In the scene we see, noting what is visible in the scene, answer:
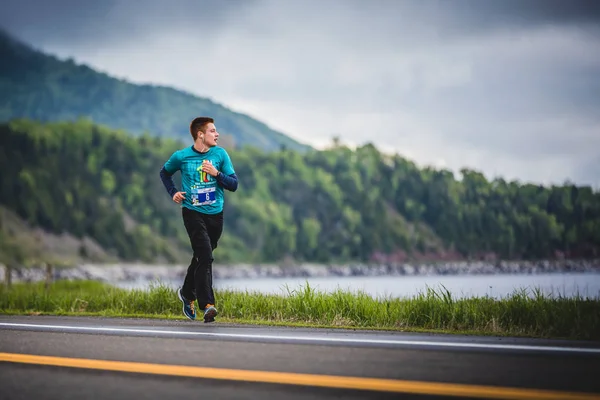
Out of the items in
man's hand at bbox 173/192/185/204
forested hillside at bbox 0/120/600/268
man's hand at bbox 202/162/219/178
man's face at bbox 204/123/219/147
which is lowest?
man's hand at bbox 173/192/185/204

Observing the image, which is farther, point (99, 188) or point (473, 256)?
point (473, 256)

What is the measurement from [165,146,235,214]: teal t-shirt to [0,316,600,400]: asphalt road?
6.54ft

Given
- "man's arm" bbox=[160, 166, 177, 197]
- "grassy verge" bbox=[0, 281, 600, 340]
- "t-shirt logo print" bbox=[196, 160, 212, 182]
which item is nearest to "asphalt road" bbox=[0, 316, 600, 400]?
"grassy verge" bbox=[0, 281, 600, 340]

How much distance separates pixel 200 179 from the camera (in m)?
9.68

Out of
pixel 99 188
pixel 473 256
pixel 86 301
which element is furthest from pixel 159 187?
pixel 86 301

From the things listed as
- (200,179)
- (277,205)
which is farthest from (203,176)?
(277,205)

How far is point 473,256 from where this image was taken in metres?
183

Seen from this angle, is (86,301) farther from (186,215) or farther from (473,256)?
(473,256)

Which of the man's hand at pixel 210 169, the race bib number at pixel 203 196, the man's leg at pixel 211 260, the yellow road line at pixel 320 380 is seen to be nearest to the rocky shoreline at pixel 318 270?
the man's leg at pixel 211 260

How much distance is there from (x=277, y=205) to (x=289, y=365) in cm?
16265

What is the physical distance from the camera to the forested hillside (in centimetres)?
14125

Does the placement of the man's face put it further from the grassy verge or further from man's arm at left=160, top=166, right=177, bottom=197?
the grassy verge

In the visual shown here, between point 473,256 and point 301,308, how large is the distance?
17697 cm

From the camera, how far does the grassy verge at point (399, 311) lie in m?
8.35
